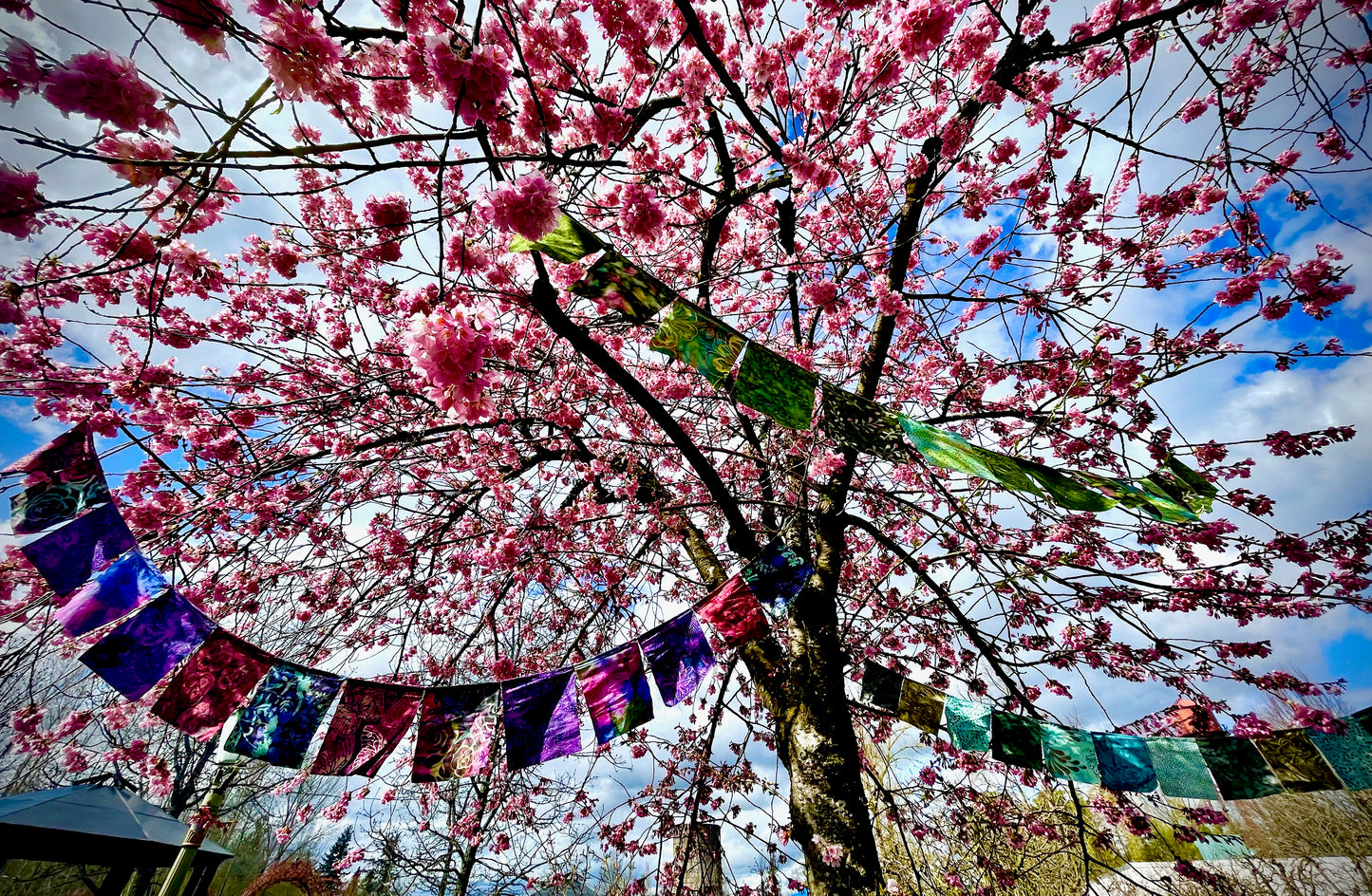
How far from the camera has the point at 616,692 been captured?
10.4 ft

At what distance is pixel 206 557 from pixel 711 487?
4108 mm

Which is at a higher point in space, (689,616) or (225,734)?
(689,616)

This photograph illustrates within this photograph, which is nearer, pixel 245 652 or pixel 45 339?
pixel 245 652

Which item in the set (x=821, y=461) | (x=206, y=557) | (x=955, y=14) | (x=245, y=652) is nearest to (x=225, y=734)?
(x=245, y=652)

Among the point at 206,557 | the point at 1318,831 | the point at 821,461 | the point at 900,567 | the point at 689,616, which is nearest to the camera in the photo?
the point at 689,616

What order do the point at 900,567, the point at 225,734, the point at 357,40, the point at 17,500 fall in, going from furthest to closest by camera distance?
the point at 900,567 < the point at 225,734 < the point at 17,500 < the point at 357,40

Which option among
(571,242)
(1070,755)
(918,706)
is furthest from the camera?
(918,706)

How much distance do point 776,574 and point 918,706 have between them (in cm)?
200

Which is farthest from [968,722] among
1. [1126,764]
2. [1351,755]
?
[1351,755]

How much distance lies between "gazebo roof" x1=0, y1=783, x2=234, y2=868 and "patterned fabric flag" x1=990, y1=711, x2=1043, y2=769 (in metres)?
8.60

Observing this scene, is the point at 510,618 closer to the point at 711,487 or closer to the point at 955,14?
the point at 711,487

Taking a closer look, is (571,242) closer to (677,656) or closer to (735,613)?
(735,613)

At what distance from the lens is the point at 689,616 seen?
335 cm

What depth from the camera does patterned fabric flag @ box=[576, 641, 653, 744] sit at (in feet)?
10.3
